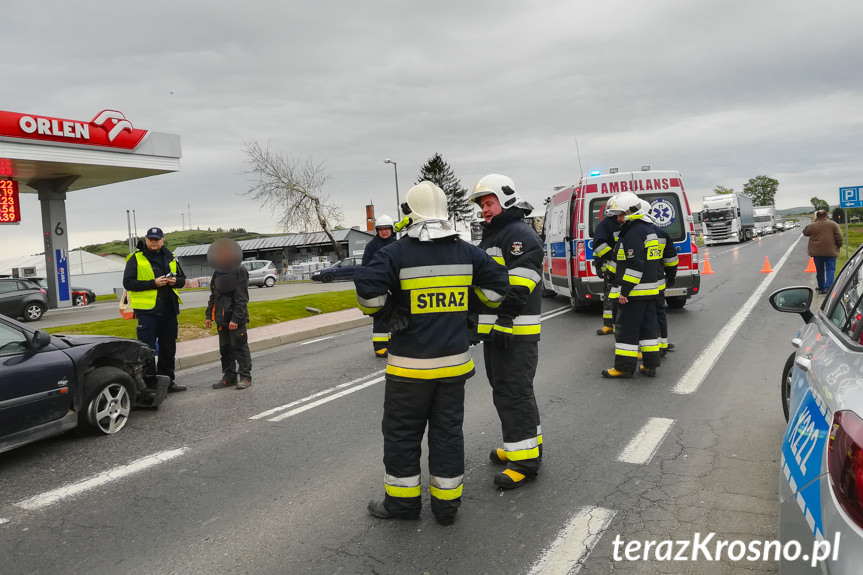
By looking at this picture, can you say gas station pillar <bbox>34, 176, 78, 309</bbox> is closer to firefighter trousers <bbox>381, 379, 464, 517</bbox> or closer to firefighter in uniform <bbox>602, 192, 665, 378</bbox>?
firefighter in uniform <bbox>602, 192, 665, 378</bbox>

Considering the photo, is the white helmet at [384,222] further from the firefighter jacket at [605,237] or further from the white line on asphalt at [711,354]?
the white line on asphalt at [711,354]

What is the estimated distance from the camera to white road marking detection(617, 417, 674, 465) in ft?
15.2

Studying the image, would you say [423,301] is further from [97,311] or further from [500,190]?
[97,311]

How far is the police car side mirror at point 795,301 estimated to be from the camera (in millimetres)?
3925

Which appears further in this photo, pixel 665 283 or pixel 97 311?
pixel 97 311

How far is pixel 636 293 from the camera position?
7129mm

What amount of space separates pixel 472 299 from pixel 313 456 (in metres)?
2.02

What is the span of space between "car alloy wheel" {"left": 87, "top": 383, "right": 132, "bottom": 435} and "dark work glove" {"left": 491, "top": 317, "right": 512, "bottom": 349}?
3.74 meters

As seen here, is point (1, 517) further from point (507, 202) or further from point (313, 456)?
point (507, 202)

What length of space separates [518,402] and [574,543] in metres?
1.08

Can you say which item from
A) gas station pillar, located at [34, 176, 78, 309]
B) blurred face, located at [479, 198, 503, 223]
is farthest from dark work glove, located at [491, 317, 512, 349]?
gas station pillar, located at [34, 176, 78, 309]

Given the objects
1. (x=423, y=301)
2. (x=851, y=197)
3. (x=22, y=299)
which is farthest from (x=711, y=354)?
(x=22, y=299)

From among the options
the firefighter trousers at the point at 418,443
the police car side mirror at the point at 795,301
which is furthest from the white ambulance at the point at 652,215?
the firefighter trousers at the point at 418,443

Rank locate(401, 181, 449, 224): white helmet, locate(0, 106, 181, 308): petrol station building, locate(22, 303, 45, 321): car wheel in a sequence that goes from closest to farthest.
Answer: locate(401, 181, 449, 224): white helmet < locate(22, 303, 45, 321): car wheel < locate(0, 106, 181, 308): petrol station building
